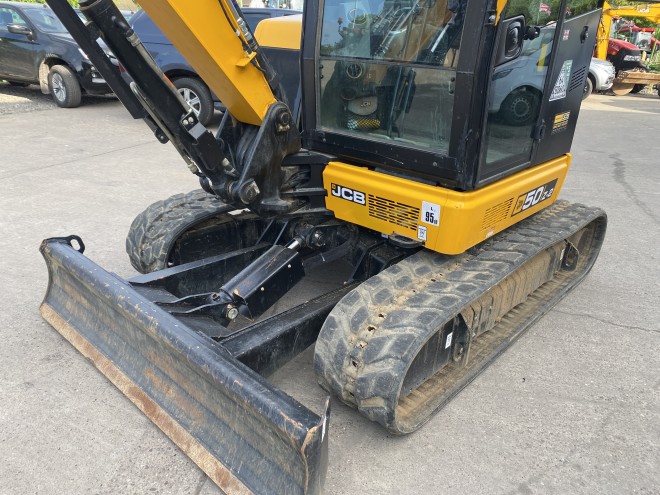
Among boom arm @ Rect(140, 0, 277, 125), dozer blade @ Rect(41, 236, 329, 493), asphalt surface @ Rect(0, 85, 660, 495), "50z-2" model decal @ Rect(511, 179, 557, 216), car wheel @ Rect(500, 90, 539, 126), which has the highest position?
boom arm @ Rect(140, 0, 277, 125)

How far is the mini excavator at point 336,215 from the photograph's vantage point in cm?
233

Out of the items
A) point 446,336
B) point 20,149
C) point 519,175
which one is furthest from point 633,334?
point 20,149

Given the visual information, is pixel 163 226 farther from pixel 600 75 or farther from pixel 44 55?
pixel 600 75

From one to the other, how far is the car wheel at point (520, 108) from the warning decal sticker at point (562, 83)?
0.18 m

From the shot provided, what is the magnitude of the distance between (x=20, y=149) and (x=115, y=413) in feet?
20.5

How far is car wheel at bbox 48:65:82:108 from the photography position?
10.2 metres

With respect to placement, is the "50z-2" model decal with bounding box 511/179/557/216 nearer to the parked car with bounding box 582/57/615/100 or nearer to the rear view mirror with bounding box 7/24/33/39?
the rear view mirror with bounding box 7/24/33/39

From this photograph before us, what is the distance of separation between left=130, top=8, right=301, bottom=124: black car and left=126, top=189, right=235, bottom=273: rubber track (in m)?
5.22

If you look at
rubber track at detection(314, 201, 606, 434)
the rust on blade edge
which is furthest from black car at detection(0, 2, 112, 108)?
rubber track at detection(314, 201, 606, 434)

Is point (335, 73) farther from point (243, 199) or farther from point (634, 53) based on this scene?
point (634, 53)

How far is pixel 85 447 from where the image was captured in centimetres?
249

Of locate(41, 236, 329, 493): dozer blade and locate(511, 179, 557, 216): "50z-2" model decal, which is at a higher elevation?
locate(511, 179, 557, 216): "50z-2" model decal

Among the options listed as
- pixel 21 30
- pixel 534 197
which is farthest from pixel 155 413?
pixel 21 30

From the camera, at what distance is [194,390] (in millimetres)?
2398
